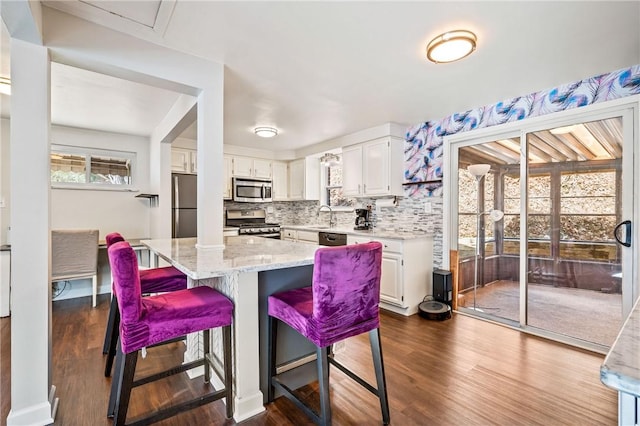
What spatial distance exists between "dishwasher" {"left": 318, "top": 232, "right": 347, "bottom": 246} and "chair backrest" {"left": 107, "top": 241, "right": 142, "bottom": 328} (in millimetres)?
2833

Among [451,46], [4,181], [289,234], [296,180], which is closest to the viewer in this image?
[451,46]

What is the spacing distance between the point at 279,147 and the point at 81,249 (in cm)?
323

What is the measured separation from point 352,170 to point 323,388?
3.30m

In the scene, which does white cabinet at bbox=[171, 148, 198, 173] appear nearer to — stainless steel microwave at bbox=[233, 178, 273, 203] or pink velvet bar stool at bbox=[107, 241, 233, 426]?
stainless steel microwave at bbox=[233, 178, 273, 203]

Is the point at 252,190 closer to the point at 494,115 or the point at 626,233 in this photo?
the point at 494,115

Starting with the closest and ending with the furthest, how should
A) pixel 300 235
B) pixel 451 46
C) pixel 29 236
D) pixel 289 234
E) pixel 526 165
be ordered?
1. pixel 29 236
2. pixel 451 46
3. pixel 526 165
4. pixel 300 235
5. pixel 289 234

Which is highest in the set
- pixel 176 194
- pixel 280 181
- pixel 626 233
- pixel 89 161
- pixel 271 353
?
pixel 89 161

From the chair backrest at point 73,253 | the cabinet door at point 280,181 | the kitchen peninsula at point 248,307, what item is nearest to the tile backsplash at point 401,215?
the cabinet door at point 280,181

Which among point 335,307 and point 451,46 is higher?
point 451,46

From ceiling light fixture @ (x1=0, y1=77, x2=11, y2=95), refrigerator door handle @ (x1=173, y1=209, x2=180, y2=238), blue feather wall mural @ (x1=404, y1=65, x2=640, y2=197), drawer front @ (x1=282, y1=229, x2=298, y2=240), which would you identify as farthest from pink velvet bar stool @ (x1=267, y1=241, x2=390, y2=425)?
drawer front @ (x1=282, y1=229, x2=298, y2=240)

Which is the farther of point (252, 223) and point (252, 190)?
point (252, 223)

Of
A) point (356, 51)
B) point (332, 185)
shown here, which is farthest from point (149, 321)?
point (332, 185)

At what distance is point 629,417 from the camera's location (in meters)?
0.64

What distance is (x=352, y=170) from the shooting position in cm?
435
